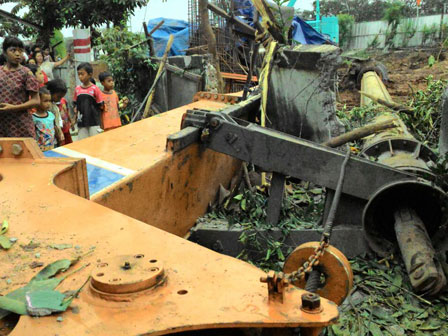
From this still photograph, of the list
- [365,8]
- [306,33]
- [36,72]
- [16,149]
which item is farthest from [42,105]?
[365,8]

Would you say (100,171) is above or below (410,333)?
above

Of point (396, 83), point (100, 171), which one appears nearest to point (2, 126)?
point (100, 171)

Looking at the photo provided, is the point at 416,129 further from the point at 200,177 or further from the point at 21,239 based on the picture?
→ the point at 21,239

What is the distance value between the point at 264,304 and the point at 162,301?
324mm

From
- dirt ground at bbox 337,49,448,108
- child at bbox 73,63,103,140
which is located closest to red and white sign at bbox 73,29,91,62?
child at bbox 73,63,103,140

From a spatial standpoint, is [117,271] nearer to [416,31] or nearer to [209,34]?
[209,34]

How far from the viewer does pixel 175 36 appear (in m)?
Result: 16.1

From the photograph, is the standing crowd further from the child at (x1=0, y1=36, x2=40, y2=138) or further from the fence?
the fence

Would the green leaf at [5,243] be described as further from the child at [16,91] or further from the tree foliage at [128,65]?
the tree foliage at [128,65]

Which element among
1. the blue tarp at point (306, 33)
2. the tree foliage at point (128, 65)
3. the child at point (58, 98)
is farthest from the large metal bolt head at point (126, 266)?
the blue tarp at point (306, 33)

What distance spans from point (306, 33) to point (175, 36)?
5230 mm

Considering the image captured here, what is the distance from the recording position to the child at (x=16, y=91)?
13.8 feet

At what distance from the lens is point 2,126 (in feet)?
14.1

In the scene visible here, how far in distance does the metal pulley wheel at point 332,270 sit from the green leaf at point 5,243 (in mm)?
1124
